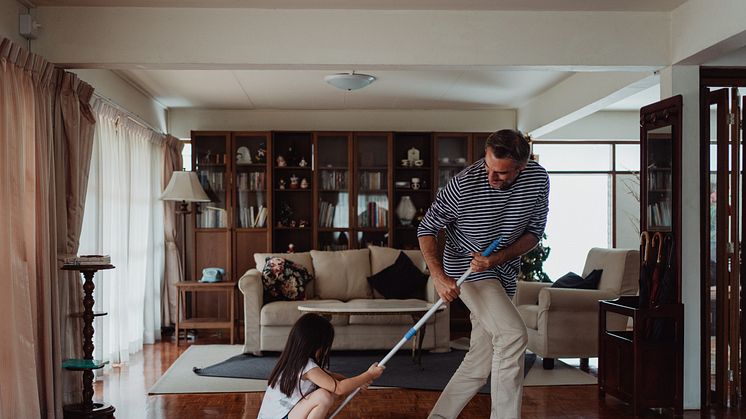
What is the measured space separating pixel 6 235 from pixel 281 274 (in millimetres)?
3488

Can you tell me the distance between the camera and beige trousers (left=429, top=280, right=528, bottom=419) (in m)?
3.46

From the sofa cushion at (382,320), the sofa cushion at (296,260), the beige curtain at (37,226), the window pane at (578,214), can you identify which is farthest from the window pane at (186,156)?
the window pane at (578,214)

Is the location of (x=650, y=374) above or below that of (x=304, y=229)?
below

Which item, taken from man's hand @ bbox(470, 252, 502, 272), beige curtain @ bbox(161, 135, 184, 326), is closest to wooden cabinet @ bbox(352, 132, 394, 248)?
beige curtain @ bbox(161, 135, 184, 326)

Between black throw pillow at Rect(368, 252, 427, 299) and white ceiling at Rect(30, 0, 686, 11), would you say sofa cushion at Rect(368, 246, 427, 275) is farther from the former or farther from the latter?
white ceiling at Rect(30, 0, 686, 11)

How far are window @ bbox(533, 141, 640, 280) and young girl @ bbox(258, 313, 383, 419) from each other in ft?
22.0

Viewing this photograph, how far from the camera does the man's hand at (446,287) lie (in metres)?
3.46

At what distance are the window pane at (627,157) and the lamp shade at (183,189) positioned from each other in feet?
16.6

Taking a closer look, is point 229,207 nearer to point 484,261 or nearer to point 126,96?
point 126,96

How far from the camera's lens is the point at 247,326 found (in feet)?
22.5

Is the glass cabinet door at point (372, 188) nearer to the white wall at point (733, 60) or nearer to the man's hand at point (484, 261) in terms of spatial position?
the white wall at point (733, 60)

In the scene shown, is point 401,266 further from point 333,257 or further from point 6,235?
point 6,235

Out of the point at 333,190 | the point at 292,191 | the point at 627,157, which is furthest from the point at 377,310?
the point at 627,157

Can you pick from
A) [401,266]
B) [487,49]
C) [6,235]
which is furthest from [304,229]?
[6,235]
